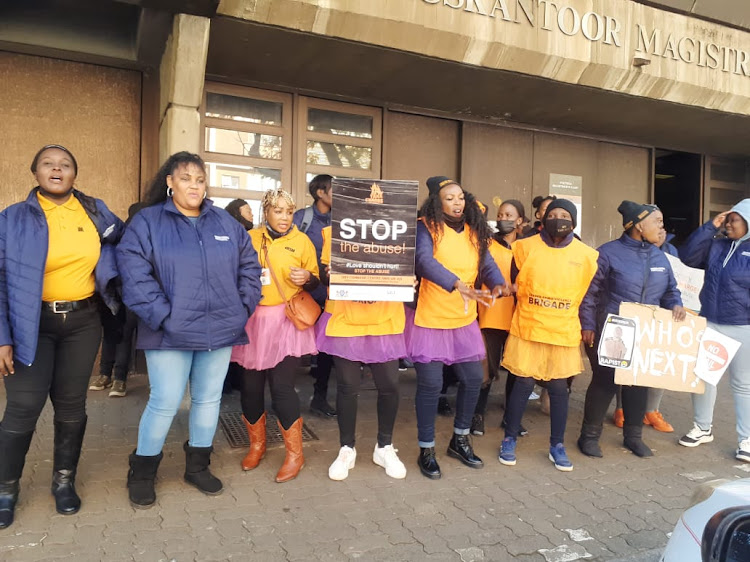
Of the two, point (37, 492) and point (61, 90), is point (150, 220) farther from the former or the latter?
point (61, 90)

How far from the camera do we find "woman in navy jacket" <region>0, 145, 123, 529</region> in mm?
2928

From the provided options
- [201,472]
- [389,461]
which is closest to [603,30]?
[389,461]

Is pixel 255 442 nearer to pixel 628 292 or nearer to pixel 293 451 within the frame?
pixel 293 451

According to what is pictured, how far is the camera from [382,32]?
17.9ft

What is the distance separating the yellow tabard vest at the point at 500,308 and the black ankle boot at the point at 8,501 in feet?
11.5

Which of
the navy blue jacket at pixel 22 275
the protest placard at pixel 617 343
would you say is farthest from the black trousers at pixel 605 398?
the navy blue jacket at pixel 22 275

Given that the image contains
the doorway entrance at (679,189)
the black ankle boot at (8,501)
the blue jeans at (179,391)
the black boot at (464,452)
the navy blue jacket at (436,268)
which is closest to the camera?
the black ankle boot at (8,501)

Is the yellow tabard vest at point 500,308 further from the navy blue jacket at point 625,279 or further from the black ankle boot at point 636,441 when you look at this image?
the black ankle boot at point 636,441

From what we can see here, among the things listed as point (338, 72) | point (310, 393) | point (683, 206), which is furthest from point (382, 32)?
point (683, 206)

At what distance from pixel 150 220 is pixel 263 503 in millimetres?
1847

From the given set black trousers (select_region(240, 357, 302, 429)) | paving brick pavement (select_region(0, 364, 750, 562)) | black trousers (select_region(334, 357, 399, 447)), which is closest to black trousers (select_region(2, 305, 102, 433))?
paving brick pavement (select_region(0, 364, 750, 562))

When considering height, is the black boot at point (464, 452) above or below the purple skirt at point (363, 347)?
below

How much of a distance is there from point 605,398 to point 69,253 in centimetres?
395

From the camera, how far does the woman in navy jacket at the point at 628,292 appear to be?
4.32 m
